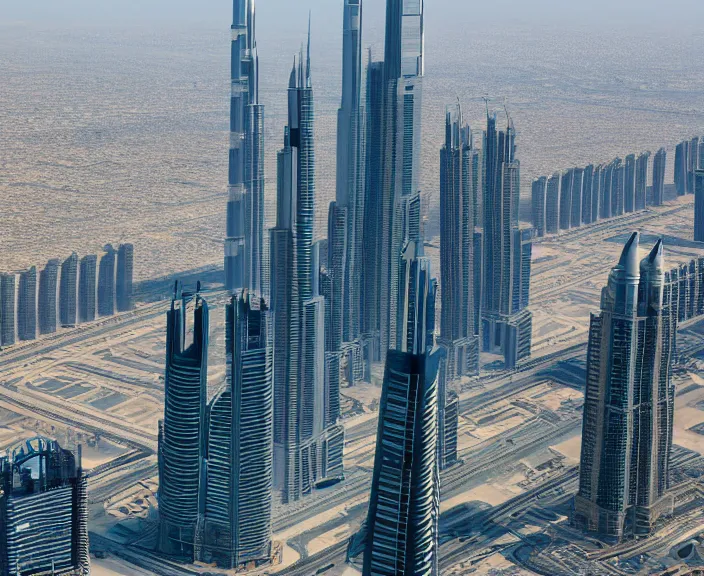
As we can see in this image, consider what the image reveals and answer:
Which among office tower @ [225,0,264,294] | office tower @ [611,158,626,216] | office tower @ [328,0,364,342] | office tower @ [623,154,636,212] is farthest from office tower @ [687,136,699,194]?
office tower @ [328,0,364,342]

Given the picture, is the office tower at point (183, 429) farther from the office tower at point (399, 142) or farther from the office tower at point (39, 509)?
the office tower at point (399, 142)

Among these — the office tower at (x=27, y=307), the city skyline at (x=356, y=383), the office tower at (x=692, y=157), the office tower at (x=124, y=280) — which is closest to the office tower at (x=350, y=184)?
the city skyline at (x=356, y=383)

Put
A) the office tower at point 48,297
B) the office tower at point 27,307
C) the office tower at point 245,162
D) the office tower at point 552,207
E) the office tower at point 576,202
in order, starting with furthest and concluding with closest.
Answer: the office tower at point 576,202, the office tower at point 552,207, the office tower at point 245,162, the office tower at point 48,297, the office tower at point 27,307

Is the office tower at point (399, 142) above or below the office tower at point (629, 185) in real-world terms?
above

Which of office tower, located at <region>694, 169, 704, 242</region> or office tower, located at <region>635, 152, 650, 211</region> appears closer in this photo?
office tower, located at <region>694, 169, 704, 242</region>

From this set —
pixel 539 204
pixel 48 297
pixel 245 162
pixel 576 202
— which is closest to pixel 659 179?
pixel 576 202

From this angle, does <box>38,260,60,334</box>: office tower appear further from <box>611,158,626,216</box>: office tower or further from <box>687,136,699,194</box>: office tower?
<box>687,136,699,194</box>: office tower

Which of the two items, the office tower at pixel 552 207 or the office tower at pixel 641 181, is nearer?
the office tower at pixel 552 207
